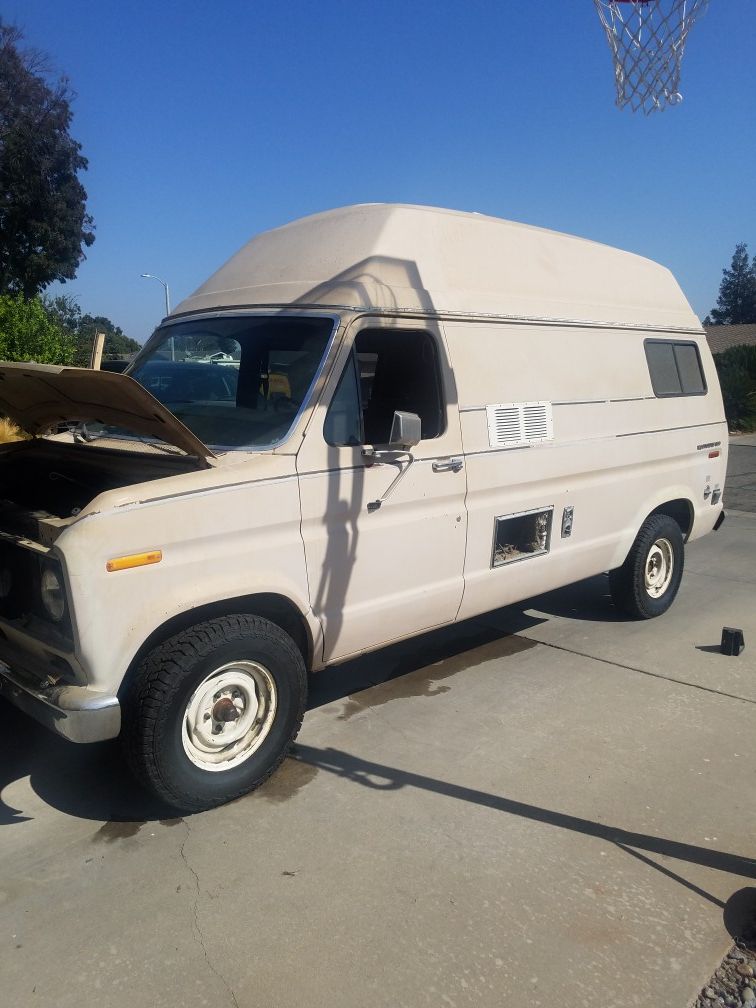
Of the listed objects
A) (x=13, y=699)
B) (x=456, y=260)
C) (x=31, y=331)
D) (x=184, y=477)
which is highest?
(x=31, y=331)

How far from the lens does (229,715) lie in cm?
379

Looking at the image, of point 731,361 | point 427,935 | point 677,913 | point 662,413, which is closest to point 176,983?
point 427,935

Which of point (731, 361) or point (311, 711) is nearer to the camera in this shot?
point (311, 711)

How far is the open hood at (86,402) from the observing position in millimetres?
3506

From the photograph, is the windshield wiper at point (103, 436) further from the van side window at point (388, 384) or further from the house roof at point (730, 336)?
the house roof at point (730, 336)

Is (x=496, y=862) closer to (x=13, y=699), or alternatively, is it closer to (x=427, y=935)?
(x=427, y=935)

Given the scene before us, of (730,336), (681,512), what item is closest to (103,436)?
(681,512)

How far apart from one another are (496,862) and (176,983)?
134 cm

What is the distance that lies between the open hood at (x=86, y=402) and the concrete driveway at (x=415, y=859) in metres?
1.71

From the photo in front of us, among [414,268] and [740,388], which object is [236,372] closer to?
[414,268]

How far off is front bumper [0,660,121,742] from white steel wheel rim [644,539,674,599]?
15.1 ft

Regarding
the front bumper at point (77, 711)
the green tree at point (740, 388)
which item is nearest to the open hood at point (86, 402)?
the front bumper at point (77, 711)

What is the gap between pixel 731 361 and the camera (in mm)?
24844

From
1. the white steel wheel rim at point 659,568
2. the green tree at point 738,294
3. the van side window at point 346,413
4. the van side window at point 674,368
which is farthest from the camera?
the green tree at point 738,294
